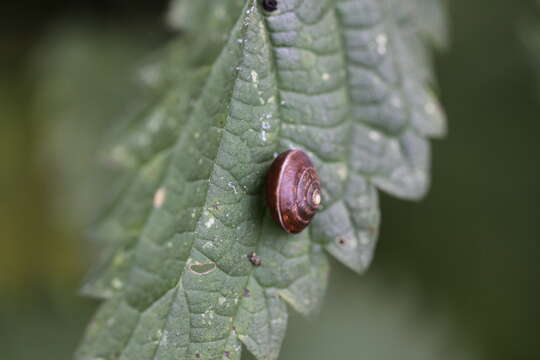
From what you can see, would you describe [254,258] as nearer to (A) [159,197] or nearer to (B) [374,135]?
(A) [159,197]

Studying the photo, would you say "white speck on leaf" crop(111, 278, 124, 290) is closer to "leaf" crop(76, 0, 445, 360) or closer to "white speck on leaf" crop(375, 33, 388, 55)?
"leaf" crop(76, 0, 445, 360)

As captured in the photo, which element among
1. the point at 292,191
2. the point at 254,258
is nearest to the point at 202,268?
the point at 254,258

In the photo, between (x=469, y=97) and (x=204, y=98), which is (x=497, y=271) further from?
(x=204, y=98)

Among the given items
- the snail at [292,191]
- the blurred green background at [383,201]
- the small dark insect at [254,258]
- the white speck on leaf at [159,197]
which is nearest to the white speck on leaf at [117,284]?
the white speck on leaf at [159,197]

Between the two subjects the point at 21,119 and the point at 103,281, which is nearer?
the point at 103,281

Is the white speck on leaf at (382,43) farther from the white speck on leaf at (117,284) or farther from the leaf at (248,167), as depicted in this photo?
the white speck on leaf at (117,284)

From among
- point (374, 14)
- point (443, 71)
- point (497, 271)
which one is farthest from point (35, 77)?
point (497, 271)
